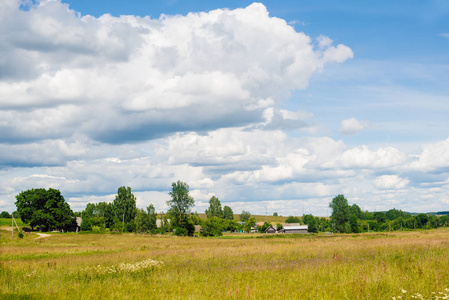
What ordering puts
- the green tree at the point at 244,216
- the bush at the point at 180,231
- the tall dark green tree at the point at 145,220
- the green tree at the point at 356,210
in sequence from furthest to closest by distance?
1. the green tree at the point at 356,210
2. the green tree at the point at 244,216
3. the tall dark green tree at the point at 145,220
4. the bush at the point at 180,231

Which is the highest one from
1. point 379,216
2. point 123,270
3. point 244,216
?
point 123,270

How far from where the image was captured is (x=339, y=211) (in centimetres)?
13825

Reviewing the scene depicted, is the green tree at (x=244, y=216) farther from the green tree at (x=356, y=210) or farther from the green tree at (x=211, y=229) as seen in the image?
the green tree at (x=211, y=229)

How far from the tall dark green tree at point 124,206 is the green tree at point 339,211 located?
7510cm

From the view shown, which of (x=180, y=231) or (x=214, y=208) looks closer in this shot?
(x=180, y=231)

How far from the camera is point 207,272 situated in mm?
13883

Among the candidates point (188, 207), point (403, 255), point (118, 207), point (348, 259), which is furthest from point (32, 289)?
point (118, 207)

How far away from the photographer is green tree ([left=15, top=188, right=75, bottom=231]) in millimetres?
95500

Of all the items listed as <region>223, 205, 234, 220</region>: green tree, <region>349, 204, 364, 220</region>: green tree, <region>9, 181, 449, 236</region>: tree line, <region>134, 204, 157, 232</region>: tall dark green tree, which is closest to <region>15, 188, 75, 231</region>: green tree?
<region>9, 181, 449, 236</region>: tree line

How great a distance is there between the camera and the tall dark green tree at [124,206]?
12162cm

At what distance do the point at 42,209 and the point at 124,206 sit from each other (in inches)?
1147

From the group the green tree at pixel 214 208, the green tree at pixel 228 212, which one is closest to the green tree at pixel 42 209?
the green tree at pixel 214 208

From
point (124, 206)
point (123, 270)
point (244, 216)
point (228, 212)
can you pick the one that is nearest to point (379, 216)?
point (244, 216)

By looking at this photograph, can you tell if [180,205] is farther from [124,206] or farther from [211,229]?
[124,206]
